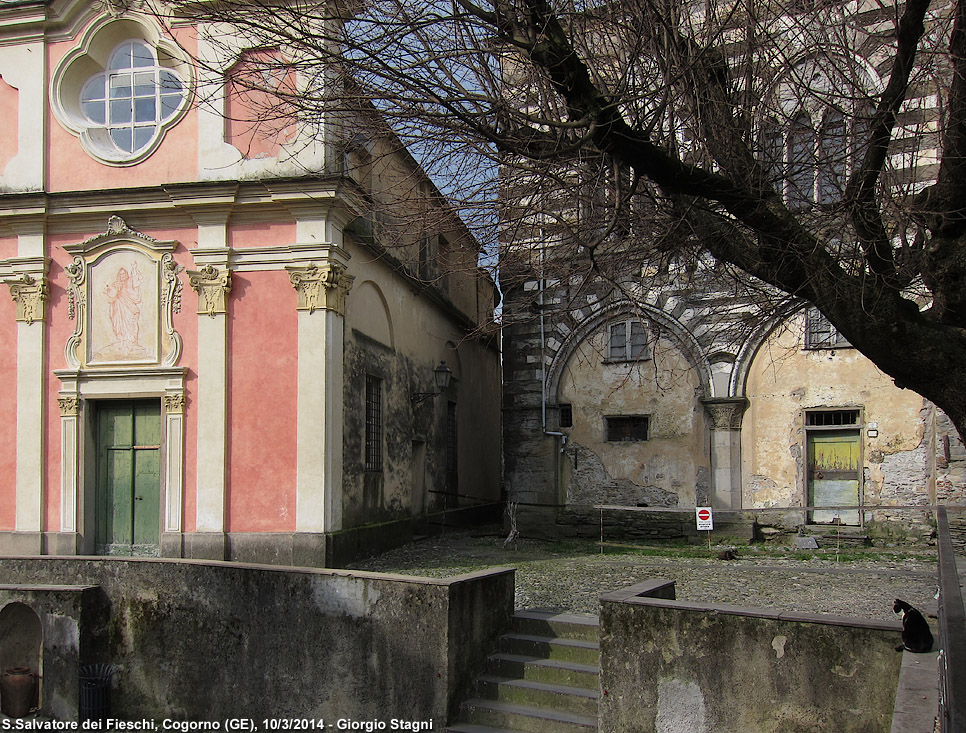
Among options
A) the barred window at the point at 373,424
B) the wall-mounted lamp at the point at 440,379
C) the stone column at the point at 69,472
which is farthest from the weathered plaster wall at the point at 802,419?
the stone column at the point at 69,472

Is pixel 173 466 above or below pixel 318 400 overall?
below

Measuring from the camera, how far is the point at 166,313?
526 inches

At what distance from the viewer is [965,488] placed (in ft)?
45.6

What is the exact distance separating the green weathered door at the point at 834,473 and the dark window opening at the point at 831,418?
17 cm

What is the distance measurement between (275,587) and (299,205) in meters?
6.76

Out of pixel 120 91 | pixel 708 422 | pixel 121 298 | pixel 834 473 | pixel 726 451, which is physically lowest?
pixel 834 473

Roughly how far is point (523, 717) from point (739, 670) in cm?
189

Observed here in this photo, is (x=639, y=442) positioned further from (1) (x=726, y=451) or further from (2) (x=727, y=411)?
(2) (x=727, y=411)

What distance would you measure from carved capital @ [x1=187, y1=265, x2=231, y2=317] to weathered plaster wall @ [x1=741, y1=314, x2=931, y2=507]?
9.43m

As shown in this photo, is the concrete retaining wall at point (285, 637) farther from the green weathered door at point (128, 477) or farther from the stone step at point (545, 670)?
the green weathered door at point (128, 477)

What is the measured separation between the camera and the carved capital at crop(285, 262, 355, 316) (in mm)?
12867

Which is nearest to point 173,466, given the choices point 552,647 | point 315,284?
point 315,284

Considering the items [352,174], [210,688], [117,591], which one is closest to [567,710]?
[210,688]

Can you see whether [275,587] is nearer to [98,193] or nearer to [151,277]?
[151,277]
